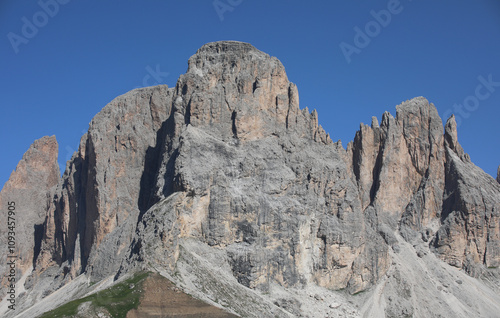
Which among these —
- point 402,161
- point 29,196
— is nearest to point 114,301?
point 402,161

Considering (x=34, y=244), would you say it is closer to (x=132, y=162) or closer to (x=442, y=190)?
(x=132, y=162)

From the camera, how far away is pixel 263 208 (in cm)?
13650

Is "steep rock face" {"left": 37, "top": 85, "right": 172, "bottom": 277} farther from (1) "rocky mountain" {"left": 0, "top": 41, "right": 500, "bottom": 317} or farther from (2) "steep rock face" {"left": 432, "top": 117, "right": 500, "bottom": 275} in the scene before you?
(2) "steep rock face" {"left": 432, "top": 117, "right": 500, "bottom": 275}

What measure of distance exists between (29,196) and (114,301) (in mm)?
87422

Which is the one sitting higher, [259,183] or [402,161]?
[402,161]

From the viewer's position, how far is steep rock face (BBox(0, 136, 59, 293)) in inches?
6885

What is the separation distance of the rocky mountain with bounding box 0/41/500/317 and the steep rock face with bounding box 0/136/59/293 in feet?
3.26

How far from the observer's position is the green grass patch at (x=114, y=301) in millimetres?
101950

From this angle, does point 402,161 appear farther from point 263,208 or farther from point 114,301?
point 114,301

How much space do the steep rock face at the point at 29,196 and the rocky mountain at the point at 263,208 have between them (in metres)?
0.99

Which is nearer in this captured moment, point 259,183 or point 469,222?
point 259,183

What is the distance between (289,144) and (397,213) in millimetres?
32351

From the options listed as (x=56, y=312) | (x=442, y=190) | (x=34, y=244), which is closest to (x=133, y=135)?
(x=34, y=244)

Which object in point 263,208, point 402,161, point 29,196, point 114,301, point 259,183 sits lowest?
point 114,301
